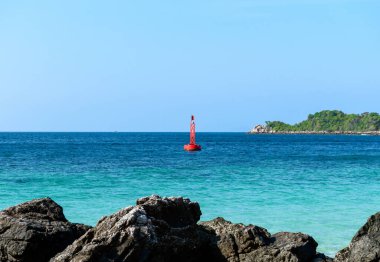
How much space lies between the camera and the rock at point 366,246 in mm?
8984

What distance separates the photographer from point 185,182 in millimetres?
35688

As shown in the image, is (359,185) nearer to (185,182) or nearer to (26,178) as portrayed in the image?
(185,182)

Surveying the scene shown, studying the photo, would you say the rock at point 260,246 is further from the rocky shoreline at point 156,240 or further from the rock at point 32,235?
the rock at point 32,235

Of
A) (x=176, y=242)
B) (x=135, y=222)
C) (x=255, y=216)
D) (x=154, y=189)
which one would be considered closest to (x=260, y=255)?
(x=176, y=242)

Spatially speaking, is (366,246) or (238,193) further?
(238,193)

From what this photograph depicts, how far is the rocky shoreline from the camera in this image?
8.59 m

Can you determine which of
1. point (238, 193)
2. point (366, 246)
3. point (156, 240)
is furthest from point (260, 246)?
point (238, 193)

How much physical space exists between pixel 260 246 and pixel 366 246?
1.65 meters

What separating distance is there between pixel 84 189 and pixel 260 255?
74.3ft

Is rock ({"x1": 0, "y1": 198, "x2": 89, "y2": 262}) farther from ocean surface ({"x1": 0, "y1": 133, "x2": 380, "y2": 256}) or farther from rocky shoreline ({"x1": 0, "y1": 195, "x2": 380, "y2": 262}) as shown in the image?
ocean surface ({"x1": 0, "y1": 133, "x2": 380, "y2": 256})

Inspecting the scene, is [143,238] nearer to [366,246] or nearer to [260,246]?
[260,246]

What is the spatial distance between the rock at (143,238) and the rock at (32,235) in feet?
3.29

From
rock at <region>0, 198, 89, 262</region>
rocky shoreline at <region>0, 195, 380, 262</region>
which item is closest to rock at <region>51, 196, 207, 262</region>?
rocky shoreline at <region>0, 195, 380, 262</region>

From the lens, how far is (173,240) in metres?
9.20
